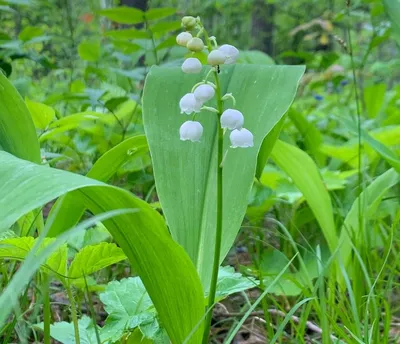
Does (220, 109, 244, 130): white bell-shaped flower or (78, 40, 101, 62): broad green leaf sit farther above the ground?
(220, 109, 244, 130): white bell-shaped flower

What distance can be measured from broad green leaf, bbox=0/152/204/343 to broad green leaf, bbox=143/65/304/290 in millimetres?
118

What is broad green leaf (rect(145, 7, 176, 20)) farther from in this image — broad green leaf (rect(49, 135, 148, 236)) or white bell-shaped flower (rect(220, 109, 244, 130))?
white bell-shaped flower (rect(220, 109, 244, 130))

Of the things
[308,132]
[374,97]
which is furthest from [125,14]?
[374,97]

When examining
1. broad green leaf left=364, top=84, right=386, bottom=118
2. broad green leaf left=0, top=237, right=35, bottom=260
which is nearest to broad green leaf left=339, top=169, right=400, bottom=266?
broad green leaf left=0, top=237, right=35, bottom=260

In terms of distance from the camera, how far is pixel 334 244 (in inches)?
52.7

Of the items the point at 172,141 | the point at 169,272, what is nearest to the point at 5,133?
the point at 172,141

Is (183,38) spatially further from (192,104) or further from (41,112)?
(41,112)

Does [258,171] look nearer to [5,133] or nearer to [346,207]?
[5,133]

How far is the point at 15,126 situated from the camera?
928mm

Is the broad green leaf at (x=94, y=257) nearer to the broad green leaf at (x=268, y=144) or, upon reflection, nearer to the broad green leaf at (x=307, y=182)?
the broad green leaf at (x=268, y=144)

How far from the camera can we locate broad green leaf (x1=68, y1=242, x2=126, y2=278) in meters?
0.79

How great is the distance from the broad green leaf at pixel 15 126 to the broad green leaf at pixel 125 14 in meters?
0.92

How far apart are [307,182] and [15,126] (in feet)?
2.35

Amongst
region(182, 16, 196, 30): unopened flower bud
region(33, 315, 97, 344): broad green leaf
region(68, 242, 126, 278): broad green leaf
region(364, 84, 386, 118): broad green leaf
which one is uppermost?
region(182, 16, 196, 30): unopened flower bud
